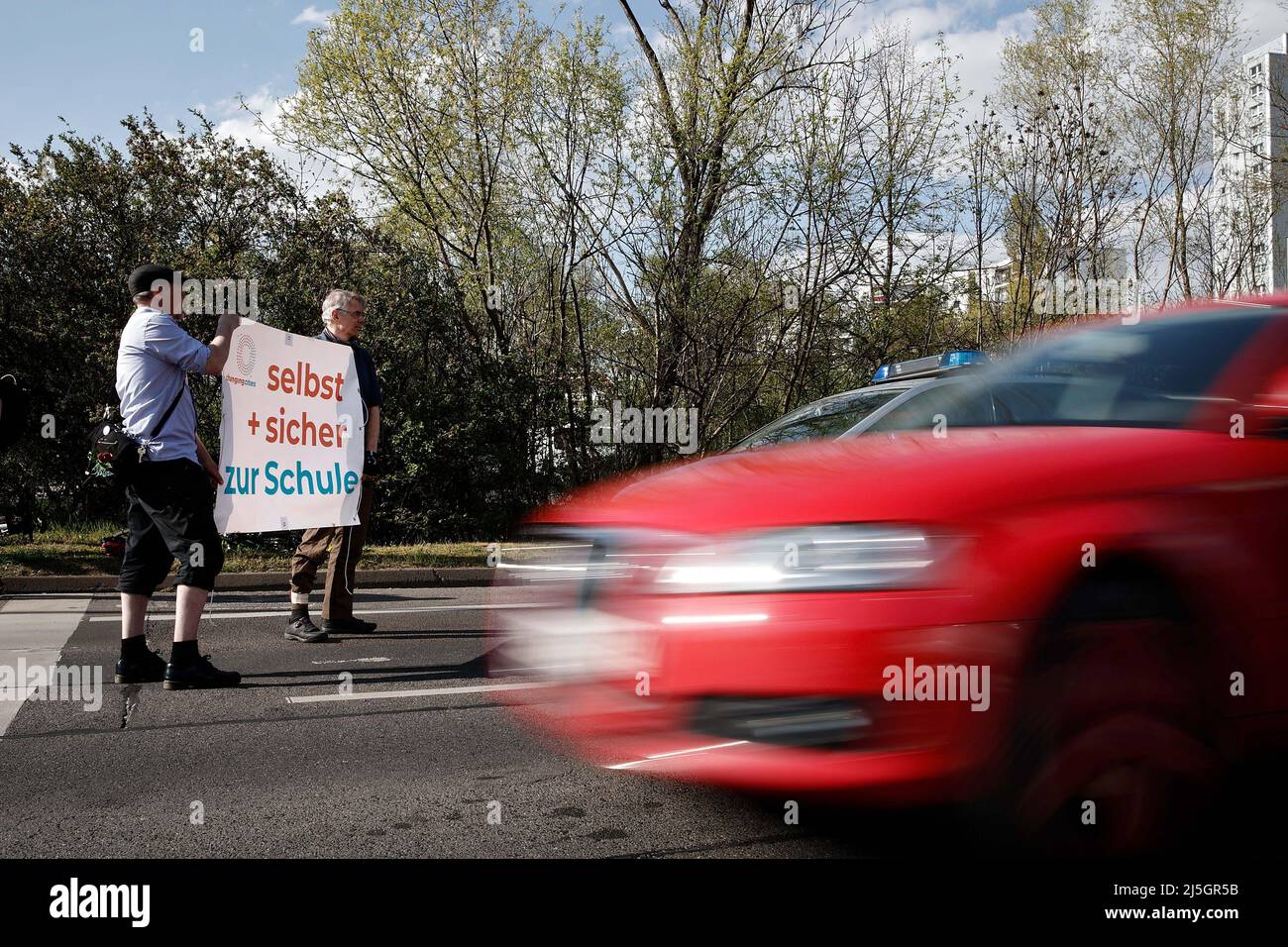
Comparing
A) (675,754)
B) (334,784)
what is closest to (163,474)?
(334,784)

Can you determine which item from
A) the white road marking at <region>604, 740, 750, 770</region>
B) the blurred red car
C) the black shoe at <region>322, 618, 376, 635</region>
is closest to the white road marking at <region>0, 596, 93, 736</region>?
the black shoe at <region>322, 618, 376, 635</region>

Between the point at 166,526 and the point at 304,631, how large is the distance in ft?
5.86

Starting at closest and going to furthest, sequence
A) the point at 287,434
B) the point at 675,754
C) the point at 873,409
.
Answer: the point at 675,754 < the point at 873,409 < the point at 287,434

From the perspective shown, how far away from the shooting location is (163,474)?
16.6 feet

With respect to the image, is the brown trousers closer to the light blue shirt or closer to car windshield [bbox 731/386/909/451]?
the light blue shirt

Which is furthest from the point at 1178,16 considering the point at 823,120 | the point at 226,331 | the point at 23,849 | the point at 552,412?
the point at 23,849

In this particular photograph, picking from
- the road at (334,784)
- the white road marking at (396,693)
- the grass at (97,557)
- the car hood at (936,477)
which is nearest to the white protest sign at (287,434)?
the road at (334,784)

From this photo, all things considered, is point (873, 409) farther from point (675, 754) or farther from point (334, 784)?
point (334, 784)

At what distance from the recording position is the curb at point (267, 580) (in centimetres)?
921

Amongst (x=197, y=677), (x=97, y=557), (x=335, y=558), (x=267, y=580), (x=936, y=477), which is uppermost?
(x=936, y=477)

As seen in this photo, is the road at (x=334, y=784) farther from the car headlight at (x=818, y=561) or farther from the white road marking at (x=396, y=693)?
the car headlight at (x=818, y=561)

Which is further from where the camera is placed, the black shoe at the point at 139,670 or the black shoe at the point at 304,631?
the black shoe at the point at 304,631

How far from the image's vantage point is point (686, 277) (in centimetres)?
1641

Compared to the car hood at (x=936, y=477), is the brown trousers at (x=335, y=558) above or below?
below
